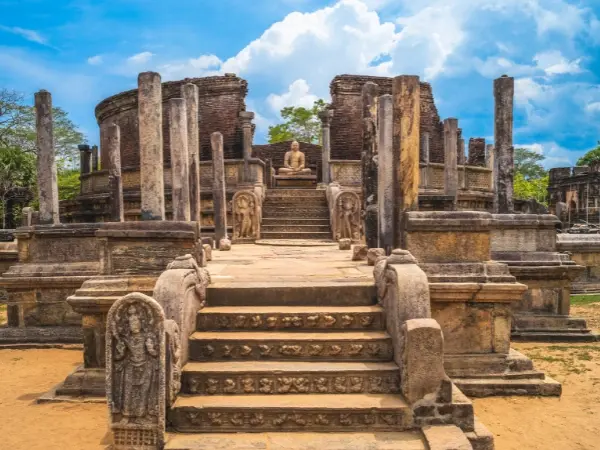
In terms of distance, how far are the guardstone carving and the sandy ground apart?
730 mm

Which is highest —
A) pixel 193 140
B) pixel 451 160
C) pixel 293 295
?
pixel 451 160

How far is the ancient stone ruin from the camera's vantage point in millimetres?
3713

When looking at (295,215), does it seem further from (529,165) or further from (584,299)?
(529,165)

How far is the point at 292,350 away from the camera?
427cm

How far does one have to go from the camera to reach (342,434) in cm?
370

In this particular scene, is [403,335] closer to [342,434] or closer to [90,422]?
[342,434]

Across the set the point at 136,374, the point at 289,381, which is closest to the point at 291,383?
the point at 289,381

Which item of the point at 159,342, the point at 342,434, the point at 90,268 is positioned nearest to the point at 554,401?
the point at 342,434

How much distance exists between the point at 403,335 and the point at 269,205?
11.7 metres

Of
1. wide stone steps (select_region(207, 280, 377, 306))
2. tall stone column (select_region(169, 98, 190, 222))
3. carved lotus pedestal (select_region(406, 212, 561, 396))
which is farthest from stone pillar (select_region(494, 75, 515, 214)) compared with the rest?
tall stone column (select_region(169, 98, 190, 222))

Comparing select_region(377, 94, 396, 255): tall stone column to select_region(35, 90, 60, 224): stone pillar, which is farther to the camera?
select_region(35, 90, 60, 224): stone pillar

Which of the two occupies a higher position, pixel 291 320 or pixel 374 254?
pixel 374 254

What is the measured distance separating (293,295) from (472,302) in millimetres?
1768

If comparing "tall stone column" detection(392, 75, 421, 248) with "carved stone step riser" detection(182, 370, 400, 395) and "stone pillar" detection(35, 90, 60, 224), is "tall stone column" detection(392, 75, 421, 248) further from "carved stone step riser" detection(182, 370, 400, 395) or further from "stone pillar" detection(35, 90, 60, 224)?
"stone pillar" detection(35, 90, 60, 224)
